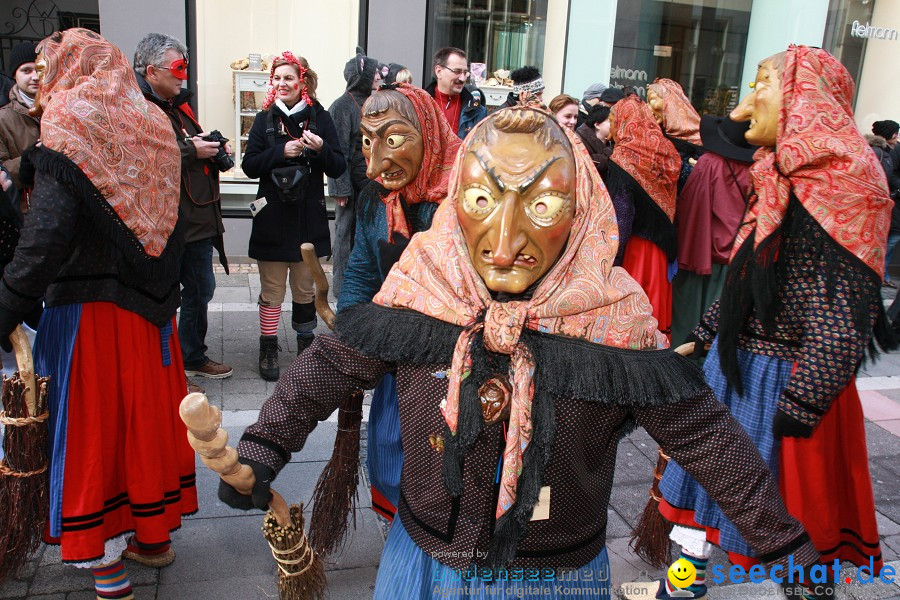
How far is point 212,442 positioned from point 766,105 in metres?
2.12

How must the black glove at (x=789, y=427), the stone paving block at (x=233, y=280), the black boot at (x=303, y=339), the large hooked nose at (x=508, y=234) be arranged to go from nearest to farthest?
1. the large hooked nose at (x=508, y=234)
2. the black glove at (x=789, y=427)
3. the black boot at (x=303, y=339)
4. the stone paving block at (x=233, y=280)

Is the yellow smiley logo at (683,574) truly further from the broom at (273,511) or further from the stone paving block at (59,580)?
the stone paving block at (59,580)

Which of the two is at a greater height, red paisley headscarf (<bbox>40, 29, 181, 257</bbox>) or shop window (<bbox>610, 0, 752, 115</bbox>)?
shop window (<bbox>610, 0, 752, 115</bbox>)

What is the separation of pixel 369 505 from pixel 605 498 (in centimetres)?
199

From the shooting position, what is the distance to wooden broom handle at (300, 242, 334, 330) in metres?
2.27

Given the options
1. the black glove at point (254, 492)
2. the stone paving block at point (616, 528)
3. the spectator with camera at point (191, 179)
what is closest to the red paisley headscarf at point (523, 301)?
the black glove at point (254, 492)

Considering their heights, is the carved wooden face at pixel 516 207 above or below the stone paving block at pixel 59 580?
above

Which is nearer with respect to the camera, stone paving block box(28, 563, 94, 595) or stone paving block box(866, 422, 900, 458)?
stone paving block box(28, 563, 94, 595)

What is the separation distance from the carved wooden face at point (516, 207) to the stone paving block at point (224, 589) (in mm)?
1894

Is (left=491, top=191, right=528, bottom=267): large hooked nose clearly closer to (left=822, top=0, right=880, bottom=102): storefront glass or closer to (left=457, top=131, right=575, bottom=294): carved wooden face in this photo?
(left=457, top=131, right=575, bottom=294): carved wooden face

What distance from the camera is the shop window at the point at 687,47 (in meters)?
8.93

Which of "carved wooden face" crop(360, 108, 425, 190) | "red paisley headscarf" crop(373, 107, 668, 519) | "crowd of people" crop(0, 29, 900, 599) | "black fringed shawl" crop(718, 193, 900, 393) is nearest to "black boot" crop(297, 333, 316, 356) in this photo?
"crowd of people" crop(0, 29, 900, 599)

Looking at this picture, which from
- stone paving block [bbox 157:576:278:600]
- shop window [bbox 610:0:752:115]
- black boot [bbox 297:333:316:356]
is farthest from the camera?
shop window [bbox 610:0:752:115]

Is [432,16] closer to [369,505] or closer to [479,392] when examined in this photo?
[369,505]
